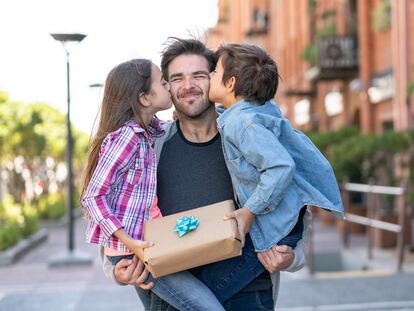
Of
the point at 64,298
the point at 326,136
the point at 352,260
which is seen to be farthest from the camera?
the point at 326,136

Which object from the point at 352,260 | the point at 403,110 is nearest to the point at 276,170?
the point at 352,260

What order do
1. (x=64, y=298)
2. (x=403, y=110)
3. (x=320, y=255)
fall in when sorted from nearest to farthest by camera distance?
(x=64, y=298), (x=320, y=255), (x=403, y=110)

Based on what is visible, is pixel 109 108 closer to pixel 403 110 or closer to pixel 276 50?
pixel 403 110

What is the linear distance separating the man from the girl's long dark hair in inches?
6.1

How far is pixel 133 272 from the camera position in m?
3.83

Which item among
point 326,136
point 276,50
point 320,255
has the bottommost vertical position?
point 320,255

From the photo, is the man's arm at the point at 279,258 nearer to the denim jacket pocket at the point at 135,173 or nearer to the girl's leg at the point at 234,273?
the girl's leg at the point at 234,273

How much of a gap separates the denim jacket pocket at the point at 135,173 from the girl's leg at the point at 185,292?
1.34ft

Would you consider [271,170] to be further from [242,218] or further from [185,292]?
[185,292]

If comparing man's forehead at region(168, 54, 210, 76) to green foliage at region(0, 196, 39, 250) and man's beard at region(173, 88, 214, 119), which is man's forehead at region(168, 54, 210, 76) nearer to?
man's beard at region(173, 88, 214, 119)

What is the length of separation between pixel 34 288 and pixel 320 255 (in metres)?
5.71

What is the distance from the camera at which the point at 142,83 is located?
3.99m

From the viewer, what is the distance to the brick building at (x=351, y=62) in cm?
2281

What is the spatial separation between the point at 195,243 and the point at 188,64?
0.86m
